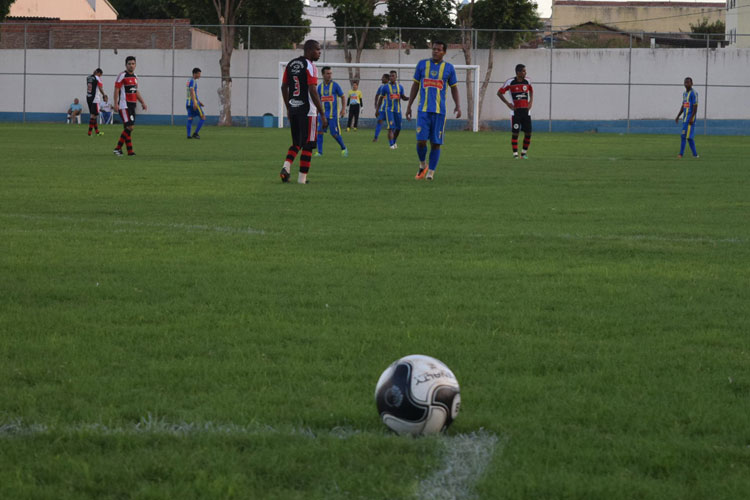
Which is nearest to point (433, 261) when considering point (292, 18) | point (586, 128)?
point (586, 128)

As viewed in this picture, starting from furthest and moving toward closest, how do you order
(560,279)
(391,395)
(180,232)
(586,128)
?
(586,128) < (180,232) < (560,279) < (391,395)

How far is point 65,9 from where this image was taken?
2677 inches

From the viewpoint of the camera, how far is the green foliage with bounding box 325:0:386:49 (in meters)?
48.7

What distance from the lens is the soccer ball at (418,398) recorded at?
3529 millimetres

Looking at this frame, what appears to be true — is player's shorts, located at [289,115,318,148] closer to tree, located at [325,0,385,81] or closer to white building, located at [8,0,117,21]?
tree, located at [325,0,385,81]

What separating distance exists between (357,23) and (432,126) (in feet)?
115

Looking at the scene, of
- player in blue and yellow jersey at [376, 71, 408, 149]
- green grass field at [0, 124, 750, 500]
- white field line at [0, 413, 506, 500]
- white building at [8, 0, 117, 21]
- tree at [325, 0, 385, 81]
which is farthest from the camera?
white building at [8, 0, 117, 21]

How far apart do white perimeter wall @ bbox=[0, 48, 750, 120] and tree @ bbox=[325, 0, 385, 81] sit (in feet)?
2.62

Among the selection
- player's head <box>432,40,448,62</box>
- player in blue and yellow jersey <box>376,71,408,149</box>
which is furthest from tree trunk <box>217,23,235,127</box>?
player's head <box>432,40,448,62</box>

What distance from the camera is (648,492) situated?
3.10m

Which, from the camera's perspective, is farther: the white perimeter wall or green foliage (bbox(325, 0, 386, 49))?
green foliage (bbox(325, 0, 386, 49))

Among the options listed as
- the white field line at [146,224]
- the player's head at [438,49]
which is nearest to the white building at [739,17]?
the player's head at [438,49]

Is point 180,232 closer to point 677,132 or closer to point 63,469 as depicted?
point 63,469

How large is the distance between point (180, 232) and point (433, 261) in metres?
2.62
